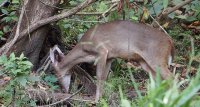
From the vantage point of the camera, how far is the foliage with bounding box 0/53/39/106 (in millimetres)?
5457

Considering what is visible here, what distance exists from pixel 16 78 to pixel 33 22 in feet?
4.61

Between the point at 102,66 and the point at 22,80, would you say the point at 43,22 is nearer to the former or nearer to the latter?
the point at 102,66

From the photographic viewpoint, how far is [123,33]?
703 centimetres

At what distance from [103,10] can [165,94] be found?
3.60m

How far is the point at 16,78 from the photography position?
555 centimetres

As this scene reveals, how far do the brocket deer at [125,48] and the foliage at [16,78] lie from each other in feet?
3.53

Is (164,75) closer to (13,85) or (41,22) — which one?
(41,22)

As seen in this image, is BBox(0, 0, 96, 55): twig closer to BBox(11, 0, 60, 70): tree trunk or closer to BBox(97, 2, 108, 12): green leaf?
BBox(11, 0, 60, 70): tree trunk

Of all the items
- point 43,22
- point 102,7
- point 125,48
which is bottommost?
point 125,48

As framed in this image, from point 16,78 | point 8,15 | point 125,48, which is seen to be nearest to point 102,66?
point 125,48

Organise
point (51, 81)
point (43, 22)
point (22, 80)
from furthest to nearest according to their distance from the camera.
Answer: point (51, 81), point (43, 22), point (22, 80)

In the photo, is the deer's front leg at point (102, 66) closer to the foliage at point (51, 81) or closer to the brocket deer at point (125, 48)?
the brocket deer at point (125, 48)

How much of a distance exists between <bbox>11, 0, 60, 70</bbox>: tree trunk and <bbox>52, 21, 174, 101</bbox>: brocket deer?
531 millimetres

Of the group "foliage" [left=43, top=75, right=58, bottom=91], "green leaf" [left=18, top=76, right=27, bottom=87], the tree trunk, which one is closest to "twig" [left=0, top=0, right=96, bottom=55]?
the tree trunk
